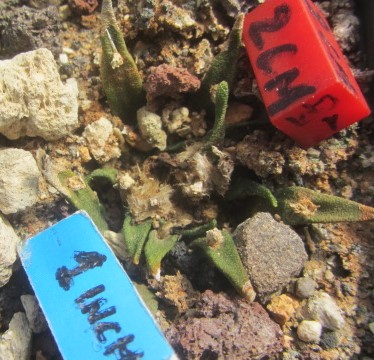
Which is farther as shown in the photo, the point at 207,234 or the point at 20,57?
the point at 20,57

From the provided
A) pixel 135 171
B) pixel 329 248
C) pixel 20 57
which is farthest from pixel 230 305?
pixel 20 57

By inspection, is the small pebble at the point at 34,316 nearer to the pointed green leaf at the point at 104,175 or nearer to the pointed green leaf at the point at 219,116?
the pointed green leaf at the point at 104,175

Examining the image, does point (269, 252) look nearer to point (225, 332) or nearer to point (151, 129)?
point (225, 332)

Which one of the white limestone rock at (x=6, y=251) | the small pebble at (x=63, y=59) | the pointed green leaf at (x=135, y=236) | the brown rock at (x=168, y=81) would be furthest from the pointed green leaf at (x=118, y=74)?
the white limestone rock at (x=6, y=251)

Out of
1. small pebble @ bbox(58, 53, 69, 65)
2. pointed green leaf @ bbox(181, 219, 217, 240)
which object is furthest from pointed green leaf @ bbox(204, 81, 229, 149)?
small pebble @ bbox(58, 53, 69, 65)

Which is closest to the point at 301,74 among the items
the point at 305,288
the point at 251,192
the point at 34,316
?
the point at 251,192

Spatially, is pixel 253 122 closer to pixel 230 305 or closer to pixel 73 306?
pixel 230 305
